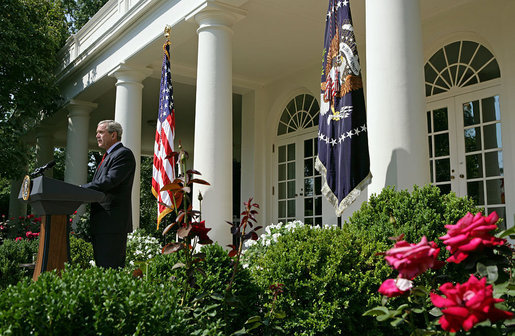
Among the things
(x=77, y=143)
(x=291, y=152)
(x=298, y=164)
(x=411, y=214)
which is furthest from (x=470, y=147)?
(x=77, y=143)

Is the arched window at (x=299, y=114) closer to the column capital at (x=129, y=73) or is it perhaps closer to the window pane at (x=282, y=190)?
the window pane at (x=282, y=190)

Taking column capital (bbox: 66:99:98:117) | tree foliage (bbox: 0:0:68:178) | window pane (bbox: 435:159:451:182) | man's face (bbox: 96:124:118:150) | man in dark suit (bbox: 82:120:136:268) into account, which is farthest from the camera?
column capital (bbox: 66:99:98:117)

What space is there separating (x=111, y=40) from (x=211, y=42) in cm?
453

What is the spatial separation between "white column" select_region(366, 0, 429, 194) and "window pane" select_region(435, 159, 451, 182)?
14.3 ft

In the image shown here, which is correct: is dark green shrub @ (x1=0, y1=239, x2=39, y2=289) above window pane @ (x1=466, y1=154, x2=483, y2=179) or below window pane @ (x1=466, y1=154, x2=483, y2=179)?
below

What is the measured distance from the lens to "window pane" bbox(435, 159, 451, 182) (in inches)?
353

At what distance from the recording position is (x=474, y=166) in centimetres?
857

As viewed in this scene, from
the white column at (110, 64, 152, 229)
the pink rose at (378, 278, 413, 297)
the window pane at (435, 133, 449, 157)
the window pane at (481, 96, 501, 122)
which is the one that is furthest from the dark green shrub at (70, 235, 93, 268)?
the pink rose at (378, 278, 413, 297)

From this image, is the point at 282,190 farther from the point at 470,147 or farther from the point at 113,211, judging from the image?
the point at 113,211

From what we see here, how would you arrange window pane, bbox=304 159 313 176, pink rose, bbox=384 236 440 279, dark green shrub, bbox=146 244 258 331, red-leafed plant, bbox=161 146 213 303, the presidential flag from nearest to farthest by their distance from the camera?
pink rose, bbox=384 236 440 279
red-leafed plant, bbox=161 146 213 303
dark green shrub, bbox=146 244 258 331
the presidential flag
window pane, bbox=304 159 313 176

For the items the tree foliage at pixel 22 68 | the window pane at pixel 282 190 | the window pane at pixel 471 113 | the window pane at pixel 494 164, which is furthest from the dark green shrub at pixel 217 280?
the tree foliage at pixel 22 68

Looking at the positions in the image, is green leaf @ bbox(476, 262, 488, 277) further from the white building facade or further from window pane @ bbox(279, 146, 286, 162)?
window pane @ bbox(279, 146, 286, 162)

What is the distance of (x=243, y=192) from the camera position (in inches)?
536

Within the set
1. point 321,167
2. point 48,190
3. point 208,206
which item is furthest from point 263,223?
point 48,190
